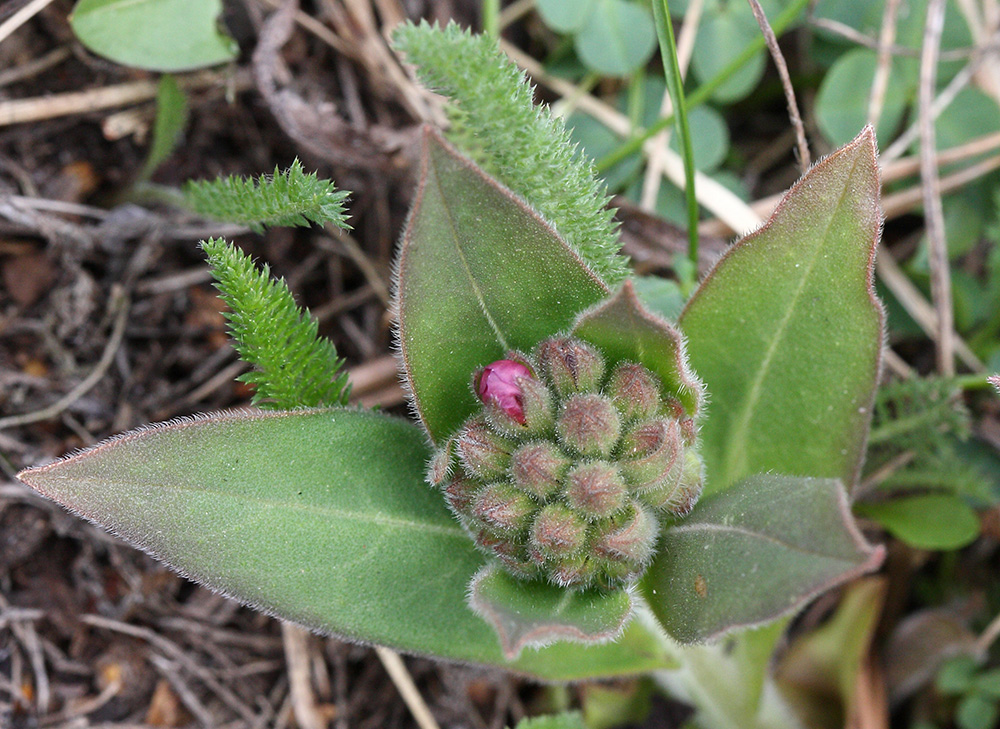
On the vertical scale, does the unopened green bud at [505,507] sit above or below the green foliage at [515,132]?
below

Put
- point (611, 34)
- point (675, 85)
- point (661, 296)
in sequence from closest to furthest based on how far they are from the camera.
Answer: point (675, 85) → point (661, 296) → point (611, 34)

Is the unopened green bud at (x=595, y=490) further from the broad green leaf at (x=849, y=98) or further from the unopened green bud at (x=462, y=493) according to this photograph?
the broad green leaf at (x=849, y=98)

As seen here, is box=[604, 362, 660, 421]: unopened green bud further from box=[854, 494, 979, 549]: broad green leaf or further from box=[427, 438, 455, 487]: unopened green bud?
box=[854, 494, 979, 549]: broad green leaf

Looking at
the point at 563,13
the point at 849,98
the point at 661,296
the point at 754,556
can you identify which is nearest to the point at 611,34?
the point at 563,13

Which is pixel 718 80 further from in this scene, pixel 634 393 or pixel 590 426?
pixel 590 426

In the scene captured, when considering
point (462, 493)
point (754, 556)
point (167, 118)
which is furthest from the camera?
point (167, 118)

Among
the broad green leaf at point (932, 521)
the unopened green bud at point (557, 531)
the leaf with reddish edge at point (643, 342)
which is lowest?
the broad green leaf at point (932, 521)

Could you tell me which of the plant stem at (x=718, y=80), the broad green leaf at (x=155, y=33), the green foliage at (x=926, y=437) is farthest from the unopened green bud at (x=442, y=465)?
the broad green leaf at (x=155, y=33)
